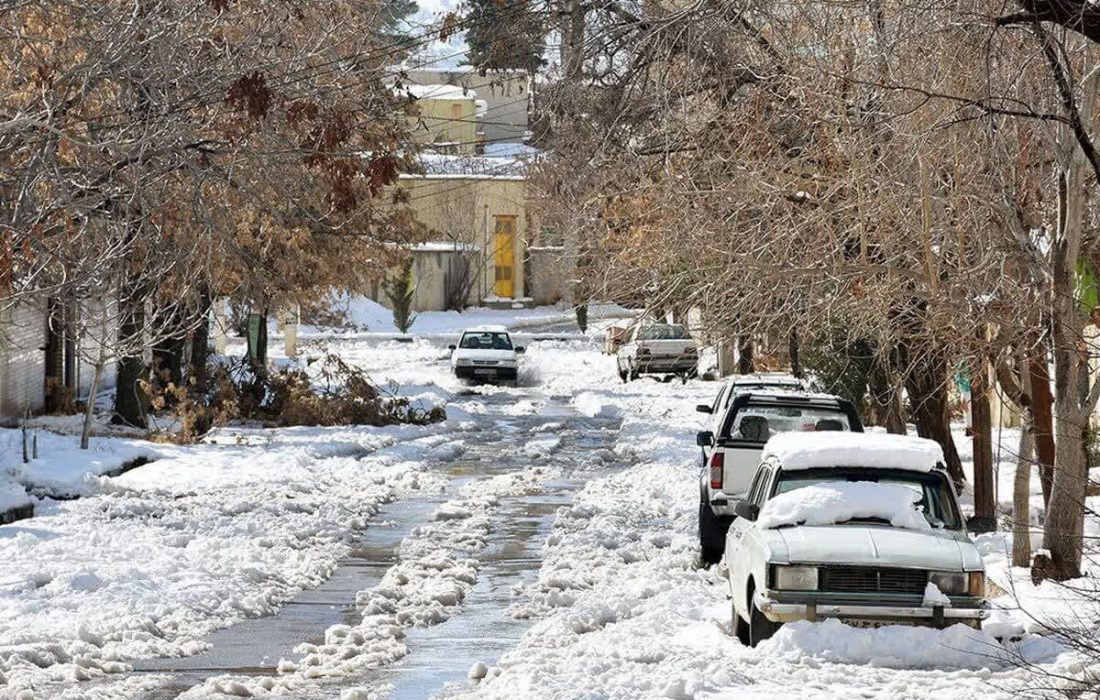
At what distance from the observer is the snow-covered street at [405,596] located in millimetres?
10945

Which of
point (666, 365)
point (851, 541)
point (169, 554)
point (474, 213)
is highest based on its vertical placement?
point (474, 213)

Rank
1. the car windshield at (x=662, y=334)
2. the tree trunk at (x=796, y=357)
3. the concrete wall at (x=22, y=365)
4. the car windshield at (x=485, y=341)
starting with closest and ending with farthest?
the tree trunk at (x=796, y=357) < the concrete wall at (x=22, y=365) < the car windshield at (x=485, y=341) < the car windshield at (x=662, y=334)

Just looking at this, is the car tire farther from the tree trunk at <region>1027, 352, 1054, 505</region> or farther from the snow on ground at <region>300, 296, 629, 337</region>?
the snow on ground at <region>300, 296, 629, 337</region>

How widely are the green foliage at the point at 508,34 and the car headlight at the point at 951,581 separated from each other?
659 cm

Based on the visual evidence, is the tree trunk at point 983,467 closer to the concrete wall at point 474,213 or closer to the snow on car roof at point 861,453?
the snow on car roof at point 861,453

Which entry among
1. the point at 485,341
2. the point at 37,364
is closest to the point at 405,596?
the point at 37,364

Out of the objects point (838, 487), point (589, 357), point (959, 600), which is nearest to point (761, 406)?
point (838, 487)

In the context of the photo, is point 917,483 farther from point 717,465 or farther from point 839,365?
point 839,365

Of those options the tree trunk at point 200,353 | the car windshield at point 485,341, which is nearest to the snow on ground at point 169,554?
the tree trunk at point 200,353

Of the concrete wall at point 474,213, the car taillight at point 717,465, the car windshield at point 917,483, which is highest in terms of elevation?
the concrete wall at point 474,213

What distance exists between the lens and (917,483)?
1273 centimetres

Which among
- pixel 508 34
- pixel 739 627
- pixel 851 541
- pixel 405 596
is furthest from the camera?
pixel 508 34

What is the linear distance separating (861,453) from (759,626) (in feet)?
5.80

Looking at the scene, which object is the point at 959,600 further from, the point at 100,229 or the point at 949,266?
the point at 100,229
